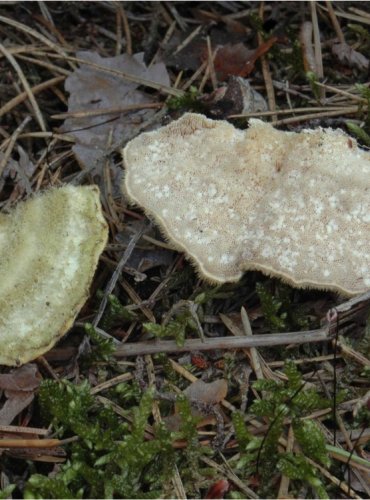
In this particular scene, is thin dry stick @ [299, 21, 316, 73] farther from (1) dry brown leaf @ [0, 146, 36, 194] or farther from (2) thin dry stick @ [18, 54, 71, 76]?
(1) dry brown leaf @ [0, 146, 36, 194]

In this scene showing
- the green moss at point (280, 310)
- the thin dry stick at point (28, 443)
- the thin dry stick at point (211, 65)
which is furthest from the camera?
the thin dry stick at point (211, 65)

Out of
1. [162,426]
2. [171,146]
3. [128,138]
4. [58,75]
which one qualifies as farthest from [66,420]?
[58,75]

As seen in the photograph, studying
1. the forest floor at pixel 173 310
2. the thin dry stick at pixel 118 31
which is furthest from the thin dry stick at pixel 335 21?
the thin dry stick at pixel 118 31

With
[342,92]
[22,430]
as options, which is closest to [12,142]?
[22,430]

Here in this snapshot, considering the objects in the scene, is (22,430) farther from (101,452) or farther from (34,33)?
(34,33)

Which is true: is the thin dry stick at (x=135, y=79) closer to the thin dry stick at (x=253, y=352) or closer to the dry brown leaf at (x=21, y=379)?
the thin dry stick at (x=253, y=352)

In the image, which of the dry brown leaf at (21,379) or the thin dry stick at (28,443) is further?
the dry brown leaf at (21,379)
